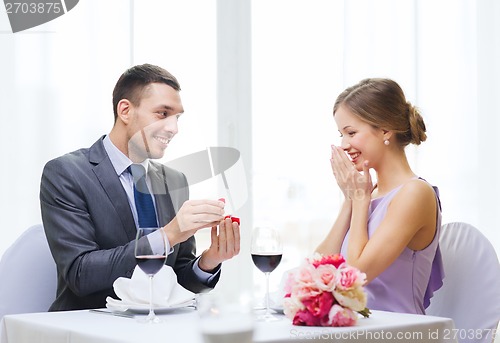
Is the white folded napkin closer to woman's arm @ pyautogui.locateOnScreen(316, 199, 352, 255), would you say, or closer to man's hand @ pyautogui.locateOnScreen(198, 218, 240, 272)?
man's hand @ pyautogui.locateOnScreen(198, 218, 240, 272)

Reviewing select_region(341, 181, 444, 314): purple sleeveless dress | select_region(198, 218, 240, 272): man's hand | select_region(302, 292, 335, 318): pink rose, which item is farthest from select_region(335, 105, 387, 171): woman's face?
select_region(302, 292, 335, 318): pink rose

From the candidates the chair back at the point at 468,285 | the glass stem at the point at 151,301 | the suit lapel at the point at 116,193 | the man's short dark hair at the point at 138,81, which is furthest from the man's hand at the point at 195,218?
the chair back at the point at 468,285

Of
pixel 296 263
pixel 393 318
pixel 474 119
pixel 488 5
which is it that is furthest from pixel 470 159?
pixel 393 318

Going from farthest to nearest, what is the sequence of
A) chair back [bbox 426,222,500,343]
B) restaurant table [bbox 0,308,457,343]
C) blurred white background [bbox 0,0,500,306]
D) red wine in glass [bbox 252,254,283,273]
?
1. blurred white background [bbox 0,0,500,306]
2. chair back [bbox 426,222,500,343]
3. red wine in glass [bbox 252,254,283,273]
4. restaurant table [bbox 0,308,457,343]

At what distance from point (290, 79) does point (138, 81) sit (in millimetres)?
1250

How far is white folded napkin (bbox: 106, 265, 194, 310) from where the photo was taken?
176 centimetres

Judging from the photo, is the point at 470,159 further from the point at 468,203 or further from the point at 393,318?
the point at 393,318

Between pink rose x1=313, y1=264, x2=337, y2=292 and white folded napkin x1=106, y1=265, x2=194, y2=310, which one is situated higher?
pink rose x1=313, y1=264, x2=337, y2=292

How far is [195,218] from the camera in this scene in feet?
6.47

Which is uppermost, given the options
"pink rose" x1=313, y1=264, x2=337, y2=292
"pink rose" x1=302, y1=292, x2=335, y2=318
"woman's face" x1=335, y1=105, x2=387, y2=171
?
"woman's face" x1=335, y1=105, x2=387, y2=171

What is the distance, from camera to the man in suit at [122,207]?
2.03 meters

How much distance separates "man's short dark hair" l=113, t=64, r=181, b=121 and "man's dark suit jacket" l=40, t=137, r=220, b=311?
224 millimetres

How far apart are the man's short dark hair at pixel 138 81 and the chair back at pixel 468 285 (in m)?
1.00

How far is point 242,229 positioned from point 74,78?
1.07 meters
